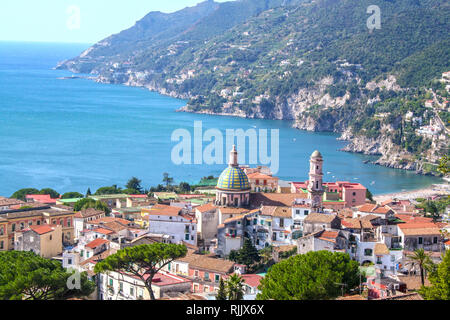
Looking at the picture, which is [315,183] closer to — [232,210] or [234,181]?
[234,181]

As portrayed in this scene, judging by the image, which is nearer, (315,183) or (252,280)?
(252,280)

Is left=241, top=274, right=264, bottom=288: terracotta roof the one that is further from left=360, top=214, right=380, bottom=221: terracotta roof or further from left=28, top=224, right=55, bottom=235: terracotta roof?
left=28, top=224, right=55, bottom=235: terracotta roof

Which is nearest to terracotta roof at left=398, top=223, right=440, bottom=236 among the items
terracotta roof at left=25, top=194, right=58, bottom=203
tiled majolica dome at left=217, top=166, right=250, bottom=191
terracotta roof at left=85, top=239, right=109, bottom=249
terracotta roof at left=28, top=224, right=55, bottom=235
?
tiled majolica dome at left=217, top=166, right=250, bottom=191

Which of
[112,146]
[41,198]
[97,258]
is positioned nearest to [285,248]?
[97,258]

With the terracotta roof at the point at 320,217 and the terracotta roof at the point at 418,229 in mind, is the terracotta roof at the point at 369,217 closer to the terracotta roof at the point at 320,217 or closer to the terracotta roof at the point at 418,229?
the terracotta roof at the point at 418,229

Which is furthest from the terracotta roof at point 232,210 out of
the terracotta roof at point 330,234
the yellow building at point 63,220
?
the yellow building at point 63,220

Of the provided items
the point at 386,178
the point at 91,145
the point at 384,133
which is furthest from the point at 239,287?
the point at 384,133
